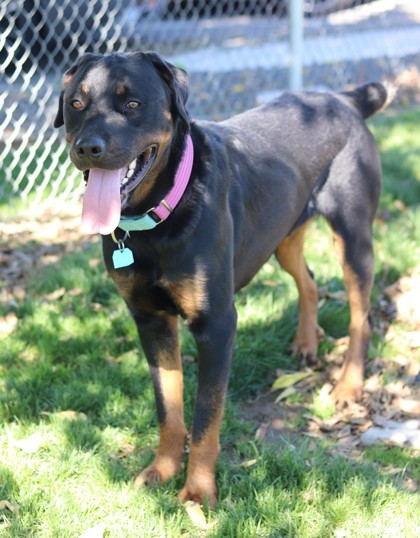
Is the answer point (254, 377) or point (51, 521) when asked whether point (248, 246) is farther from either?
point (51, 521)

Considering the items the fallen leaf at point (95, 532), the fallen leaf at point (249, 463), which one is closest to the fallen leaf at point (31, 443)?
the fallen leaf at point (95, 532)

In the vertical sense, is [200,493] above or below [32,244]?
above

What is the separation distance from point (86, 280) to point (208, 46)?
591 cm

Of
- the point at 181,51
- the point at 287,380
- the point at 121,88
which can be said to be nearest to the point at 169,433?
the point at 287,380

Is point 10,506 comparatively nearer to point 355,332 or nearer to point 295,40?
point 355,332

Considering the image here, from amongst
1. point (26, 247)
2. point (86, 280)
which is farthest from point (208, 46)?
point (86, 280)

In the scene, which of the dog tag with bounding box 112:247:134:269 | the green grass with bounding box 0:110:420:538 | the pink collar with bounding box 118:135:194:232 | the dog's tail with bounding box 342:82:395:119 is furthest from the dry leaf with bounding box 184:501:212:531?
the dog's tail with bounding box 342:82:395:119

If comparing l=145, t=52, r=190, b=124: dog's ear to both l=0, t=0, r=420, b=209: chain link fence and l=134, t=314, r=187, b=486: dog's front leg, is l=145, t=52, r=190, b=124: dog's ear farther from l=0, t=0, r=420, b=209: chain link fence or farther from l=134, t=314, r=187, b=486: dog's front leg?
l=0, t=0, r=420, b=209: chain link fence

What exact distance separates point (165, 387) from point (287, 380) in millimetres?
1008

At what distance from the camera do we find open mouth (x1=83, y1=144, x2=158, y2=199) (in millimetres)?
2914

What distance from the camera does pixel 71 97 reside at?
9.87ft

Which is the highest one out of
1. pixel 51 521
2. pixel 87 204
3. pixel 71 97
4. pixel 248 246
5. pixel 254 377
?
pixel 71 97

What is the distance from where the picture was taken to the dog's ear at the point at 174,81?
302cm

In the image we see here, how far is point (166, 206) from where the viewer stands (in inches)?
119
